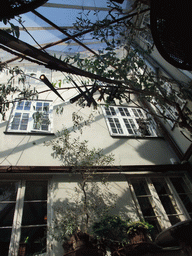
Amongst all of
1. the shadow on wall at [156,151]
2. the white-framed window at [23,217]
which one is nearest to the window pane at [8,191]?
the white-framed window at [23,217]

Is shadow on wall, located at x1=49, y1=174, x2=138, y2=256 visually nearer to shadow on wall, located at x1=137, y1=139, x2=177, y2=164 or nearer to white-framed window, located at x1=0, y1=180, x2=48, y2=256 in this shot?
white-framed window, located at x1=0, y1=180, x2=48, y2=256

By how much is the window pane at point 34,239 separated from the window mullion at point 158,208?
281 cm

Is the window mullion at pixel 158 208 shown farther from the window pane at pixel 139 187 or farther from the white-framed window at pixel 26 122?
the white-framed window at pixel 26 122

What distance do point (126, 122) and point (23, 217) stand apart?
16.2 feet

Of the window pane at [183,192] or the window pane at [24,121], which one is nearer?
the window pane at [183,192]

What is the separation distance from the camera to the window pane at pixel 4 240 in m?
3.83

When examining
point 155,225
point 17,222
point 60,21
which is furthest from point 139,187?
point 60,21

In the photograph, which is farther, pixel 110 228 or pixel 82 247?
pixel 110 228

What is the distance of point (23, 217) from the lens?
14.4 ft

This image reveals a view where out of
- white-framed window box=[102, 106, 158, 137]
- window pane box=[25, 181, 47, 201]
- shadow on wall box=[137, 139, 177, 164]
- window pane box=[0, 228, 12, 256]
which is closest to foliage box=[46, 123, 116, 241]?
window pane box=[25, 181, 47, 201]

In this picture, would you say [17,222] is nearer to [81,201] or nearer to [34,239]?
[34,239]

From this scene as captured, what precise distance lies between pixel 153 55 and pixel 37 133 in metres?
5.51

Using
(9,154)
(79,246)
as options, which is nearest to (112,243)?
(79,246)

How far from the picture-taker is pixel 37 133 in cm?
625
